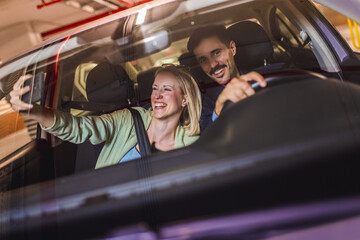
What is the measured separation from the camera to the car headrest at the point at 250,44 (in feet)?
3.37

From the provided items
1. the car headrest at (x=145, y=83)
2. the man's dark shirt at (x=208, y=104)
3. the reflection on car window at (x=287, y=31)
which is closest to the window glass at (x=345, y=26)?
the reflection on car window at (x=287, y=31)

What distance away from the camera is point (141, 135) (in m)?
1.03

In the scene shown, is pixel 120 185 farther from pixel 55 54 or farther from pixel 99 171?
pixel 55 54

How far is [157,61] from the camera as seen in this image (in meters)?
1.09

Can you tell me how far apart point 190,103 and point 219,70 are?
0.14m

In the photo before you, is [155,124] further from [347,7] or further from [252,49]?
[347,7]

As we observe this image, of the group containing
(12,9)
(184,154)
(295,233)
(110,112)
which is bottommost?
(295,233)

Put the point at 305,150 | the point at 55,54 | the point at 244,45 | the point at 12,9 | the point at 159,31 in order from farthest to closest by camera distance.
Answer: the point at 12,9 < the point at 55,54 < the point at 159,31 < the point at 244,45 < the point at 305,150

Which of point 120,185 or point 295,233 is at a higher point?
point 120,185

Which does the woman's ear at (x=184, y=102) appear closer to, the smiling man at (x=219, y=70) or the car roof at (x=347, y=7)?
the smiling man at (x=219, y=70)

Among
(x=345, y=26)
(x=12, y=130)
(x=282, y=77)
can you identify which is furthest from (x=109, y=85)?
(x=345, y=26)

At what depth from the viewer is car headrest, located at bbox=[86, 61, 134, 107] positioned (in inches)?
42.7

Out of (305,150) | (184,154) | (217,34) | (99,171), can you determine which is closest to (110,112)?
(99,171)

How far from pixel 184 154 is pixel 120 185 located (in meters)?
0.21
